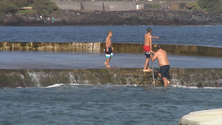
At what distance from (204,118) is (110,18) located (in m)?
174

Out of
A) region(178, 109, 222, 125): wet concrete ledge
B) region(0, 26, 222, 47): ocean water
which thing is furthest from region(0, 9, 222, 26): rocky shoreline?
region(178, 109, 222, 125): wet concrete ledge

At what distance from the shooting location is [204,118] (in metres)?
10.1

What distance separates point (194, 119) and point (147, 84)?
945 cm

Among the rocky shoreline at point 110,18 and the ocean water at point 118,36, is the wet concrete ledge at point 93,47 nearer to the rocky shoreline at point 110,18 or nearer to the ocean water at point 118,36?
the ocean water at point 118,36

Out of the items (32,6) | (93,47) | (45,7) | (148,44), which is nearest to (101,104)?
(148,44)

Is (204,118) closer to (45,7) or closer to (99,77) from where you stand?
(99,77)

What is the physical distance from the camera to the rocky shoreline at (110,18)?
174 m

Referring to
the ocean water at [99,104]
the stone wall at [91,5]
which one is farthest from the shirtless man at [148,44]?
the stone wall at [91,5]

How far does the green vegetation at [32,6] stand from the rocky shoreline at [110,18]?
210 cm

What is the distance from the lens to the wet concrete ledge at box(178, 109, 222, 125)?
32.0 feet

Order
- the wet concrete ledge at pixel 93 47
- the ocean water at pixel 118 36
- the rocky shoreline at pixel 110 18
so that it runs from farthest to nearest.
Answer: the rocky shoreline at pixel 110 18 → the ocean water at pixel 118 36 → the wet concrete ledge at pixel 93 47

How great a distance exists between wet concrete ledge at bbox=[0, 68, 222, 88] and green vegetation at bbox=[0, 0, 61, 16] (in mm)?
153588

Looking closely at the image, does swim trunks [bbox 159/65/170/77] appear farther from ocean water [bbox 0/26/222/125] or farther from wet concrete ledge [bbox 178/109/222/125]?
wet concrete ledge [bbox 178/109/222/125]

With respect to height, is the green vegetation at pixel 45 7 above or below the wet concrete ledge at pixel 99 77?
above
